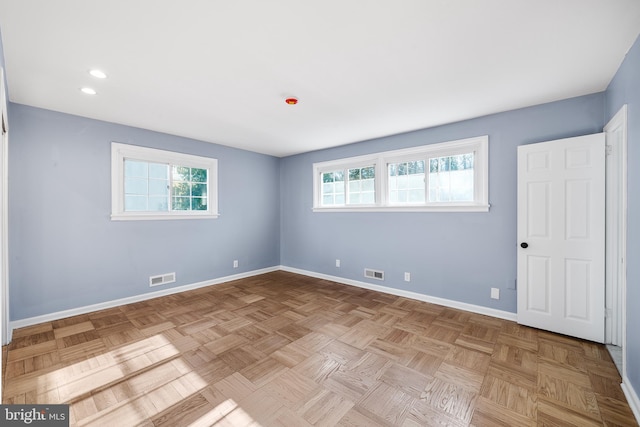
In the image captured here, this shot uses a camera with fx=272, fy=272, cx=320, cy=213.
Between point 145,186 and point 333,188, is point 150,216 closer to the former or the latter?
point 145,186

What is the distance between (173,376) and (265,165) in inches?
161

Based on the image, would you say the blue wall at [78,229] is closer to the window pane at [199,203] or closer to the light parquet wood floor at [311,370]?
the window pane at [199,203]

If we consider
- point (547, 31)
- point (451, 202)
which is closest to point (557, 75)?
point (547, 31)

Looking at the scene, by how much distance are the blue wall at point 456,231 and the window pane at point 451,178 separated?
0.24 m

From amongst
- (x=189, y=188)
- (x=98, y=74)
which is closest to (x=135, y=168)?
(x=189, y=188)

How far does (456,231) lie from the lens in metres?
3.55

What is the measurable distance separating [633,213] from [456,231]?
67.5 inches

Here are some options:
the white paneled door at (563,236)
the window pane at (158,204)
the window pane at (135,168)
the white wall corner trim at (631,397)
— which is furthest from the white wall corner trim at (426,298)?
the window pane at (135,168)

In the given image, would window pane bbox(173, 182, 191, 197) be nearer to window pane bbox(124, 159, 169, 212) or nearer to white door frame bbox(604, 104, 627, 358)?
window pane bbox(124, 159, 169, 212)

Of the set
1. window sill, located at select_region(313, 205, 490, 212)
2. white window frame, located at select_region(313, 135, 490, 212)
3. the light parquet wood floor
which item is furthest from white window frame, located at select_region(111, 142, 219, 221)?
window sill, located at select_region(313, 205, 490, 212)

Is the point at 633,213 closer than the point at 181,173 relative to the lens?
Yes

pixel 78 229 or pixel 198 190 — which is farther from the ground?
pixel 198 190

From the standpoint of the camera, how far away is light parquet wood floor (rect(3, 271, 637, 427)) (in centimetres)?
174

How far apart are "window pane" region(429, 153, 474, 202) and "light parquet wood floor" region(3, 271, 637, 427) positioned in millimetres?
1492
